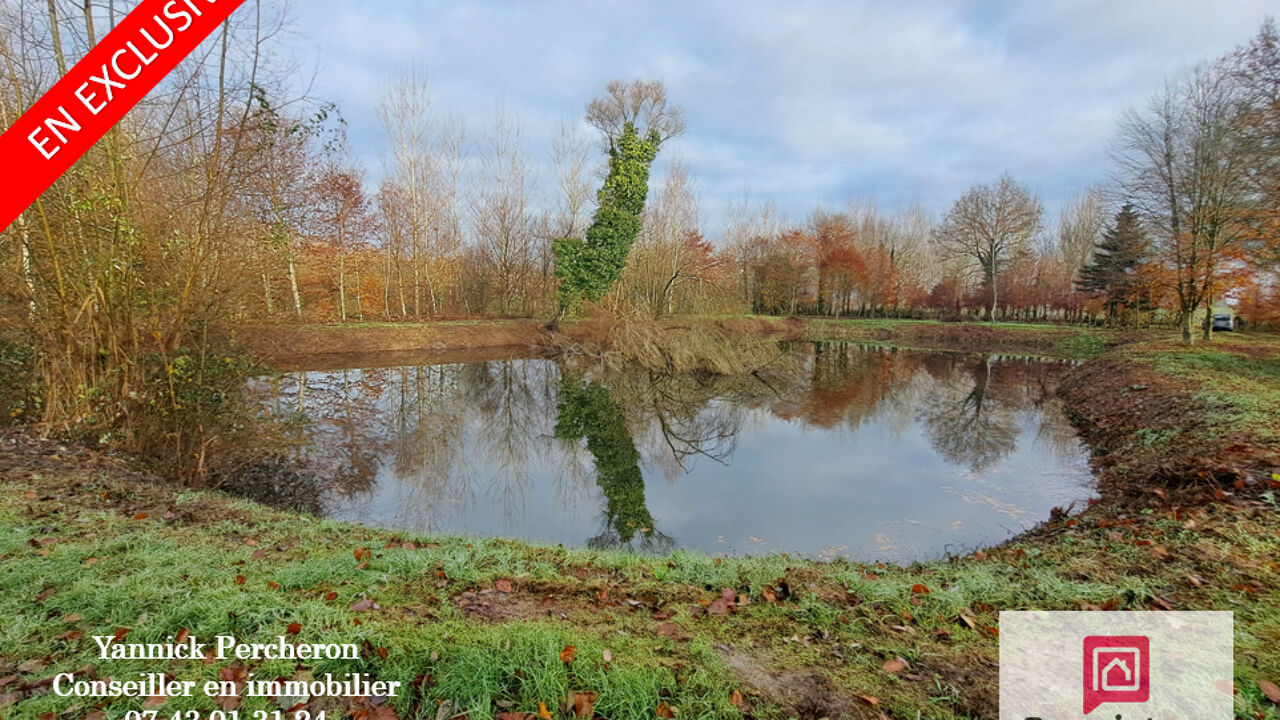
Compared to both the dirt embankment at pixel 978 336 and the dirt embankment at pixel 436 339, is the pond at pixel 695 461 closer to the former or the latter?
the dirt embankment at pixel 436 339

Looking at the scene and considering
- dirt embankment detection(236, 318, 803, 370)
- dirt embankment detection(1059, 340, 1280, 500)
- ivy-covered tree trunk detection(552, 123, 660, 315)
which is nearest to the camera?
dirt embankment detection(1059, 340, 1280, 500)

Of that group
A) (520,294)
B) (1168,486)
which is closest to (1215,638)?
(1168,486)

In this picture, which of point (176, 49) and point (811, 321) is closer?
point (176, 49)

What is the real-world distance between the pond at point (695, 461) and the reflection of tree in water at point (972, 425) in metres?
0.06

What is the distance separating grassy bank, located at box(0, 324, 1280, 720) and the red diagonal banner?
2215 mm

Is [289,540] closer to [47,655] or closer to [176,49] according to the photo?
[47,655]

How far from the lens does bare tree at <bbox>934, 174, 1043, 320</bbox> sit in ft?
106

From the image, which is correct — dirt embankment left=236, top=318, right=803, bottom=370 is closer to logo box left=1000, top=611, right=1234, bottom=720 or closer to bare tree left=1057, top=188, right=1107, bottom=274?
logo box left=1000, top=611, right=1234, bottom=720

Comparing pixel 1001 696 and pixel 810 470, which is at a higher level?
pixel 1001 696

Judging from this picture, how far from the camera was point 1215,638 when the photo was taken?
2.57 meters

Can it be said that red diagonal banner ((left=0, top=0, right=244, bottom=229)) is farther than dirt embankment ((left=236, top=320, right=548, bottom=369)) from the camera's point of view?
No

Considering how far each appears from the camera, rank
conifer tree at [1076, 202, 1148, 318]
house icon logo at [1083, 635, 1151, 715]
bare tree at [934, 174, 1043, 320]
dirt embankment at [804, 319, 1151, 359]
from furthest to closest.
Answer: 1. bare tree at [934, 174, 1043, 320]
2. conifer tree at [1076, 202, 1148, 318]
3. dirt embankment at [804, 319, 1151, 359]
4. house icon logo at [1083, 635, 1151, 715]

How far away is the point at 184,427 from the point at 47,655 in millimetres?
6335

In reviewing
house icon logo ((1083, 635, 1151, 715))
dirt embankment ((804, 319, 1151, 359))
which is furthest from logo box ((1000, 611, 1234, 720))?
dirt embankment ((804, 319, 1151, 359))
